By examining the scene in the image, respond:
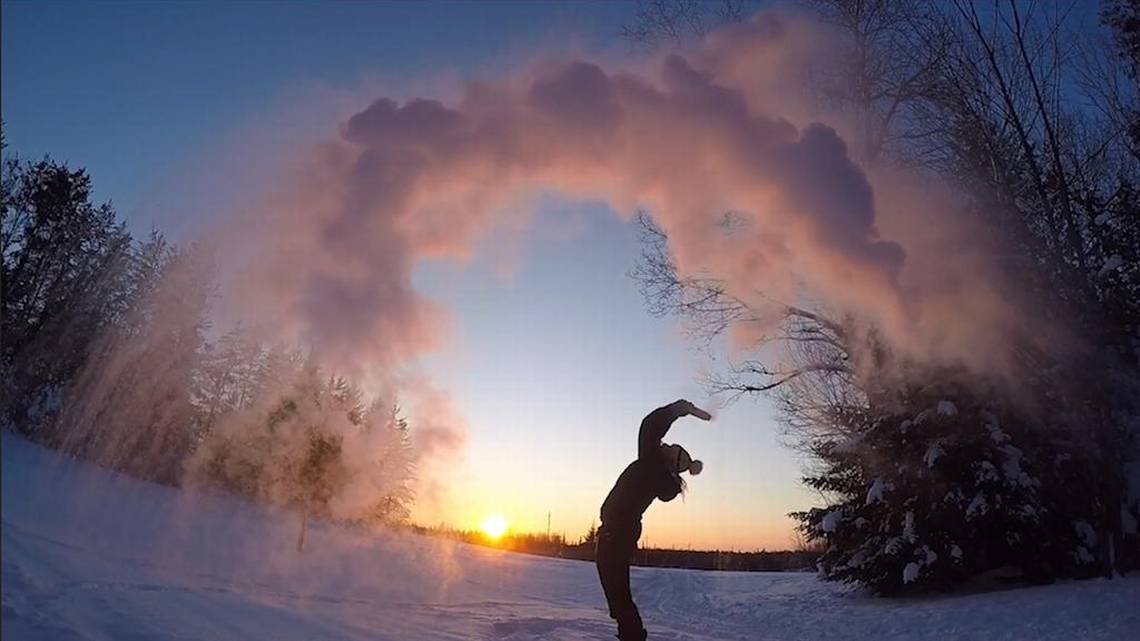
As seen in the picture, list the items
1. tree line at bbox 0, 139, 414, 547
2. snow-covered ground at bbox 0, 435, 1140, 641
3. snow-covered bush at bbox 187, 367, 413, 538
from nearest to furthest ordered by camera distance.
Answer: snow-covered ground at bbox 0, 435, 1140, 641, tree line at bbox 0, 139, 414, 547, snow-covered bush at bbox 187, 367, 413, 538

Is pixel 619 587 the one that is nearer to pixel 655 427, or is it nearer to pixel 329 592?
pixel 655 427

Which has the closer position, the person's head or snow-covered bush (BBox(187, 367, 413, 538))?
the person's head

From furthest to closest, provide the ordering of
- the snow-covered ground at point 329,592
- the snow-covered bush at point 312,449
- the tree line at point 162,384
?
the snow-covered bush at point 312,449
the tree line at point 162,384
the snow-covered ground at point 329,592

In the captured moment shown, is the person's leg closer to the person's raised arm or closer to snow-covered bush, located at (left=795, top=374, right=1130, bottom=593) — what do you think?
the person's raised arm

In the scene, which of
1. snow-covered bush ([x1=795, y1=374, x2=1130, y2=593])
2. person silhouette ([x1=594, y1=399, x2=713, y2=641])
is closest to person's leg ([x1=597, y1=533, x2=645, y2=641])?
person silhouette ([x1=594, y1=399, x2=713, y2=641])

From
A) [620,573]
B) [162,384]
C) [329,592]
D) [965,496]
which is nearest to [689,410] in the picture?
[620,573]

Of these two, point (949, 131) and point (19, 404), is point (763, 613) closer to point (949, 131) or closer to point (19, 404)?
point (949, 131)

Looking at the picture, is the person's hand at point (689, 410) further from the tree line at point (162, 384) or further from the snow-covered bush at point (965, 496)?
the snow-covered bush at point (965, 496)

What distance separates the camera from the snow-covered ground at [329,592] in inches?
114

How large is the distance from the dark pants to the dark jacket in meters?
0.04

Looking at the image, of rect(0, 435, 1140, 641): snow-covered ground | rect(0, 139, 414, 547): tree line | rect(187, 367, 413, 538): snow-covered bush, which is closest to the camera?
rect(0, 435, 1140, 641): snow-covered ground

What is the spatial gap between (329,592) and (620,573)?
499 cm

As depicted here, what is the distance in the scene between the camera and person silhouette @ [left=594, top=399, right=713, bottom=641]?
21.0 ft

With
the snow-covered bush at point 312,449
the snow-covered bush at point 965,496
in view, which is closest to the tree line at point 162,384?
the snow-covered bush at point 312,449
